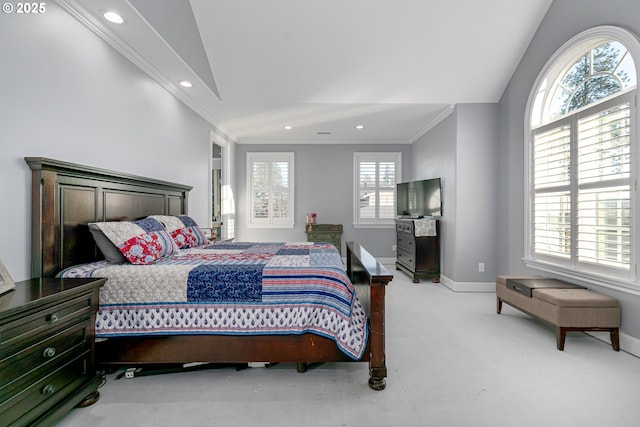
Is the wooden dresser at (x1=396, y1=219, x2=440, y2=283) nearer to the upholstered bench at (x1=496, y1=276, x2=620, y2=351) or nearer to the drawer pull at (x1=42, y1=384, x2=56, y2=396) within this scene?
the upholstered bench at (x1=496, y1=276, x2=620, y2=351)

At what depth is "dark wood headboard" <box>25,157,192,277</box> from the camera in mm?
1948

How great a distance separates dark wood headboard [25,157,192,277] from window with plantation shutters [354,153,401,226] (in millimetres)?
4394

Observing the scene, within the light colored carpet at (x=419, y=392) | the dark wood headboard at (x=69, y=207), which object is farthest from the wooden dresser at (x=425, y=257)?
the dark wood headboard at (x=69, y=207)

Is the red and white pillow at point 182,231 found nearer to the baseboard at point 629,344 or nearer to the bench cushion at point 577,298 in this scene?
the bench cushion at point 577,298

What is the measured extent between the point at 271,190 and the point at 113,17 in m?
4.30

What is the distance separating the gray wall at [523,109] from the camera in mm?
2490

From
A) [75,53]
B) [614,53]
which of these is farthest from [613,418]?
[75,53]

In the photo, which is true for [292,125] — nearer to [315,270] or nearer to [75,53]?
[75,53]

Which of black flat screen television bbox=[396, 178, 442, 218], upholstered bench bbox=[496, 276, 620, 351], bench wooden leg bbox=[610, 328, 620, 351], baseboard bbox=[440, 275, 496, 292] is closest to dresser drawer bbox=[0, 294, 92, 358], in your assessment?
upholstered bench bbox=[496, 276, 620, 351]

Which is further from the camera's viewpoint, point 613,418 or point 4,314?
point 613,418

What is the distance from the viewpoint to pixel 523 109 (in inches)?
148

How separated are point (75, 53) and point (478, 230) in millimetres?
4611

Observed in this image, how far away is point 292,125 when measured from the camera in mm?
5375

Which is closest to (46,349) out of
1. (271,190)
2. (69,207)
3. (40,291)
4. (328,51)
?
(40,291)
